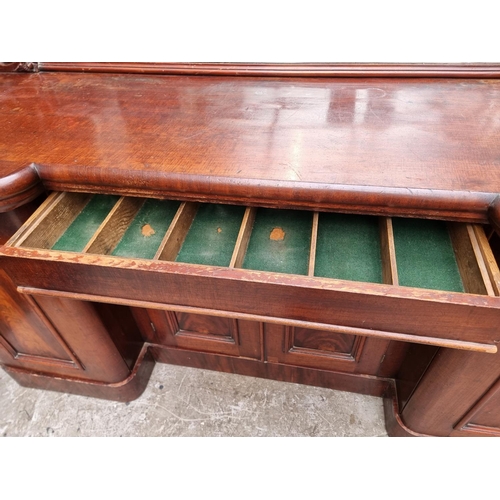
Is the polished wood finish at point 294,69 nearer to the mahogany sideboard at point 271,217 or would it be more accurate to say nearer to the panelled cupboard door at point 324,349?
the mahogany sideboard at point 271,217

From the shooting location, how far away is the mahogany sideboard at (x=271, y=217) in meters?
0.65

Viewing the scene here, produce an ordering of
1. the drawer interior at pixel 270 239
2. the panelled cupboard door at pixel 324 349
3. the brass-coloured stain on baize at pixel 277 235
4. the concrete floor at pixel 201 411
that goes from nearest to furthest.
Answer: the drawer interior at pixel 270 239
the brass-coloured stain on baize at pixel 277 235
the panelled cupboard door at pixel 324 349
the concrete floor at pixel 201 411

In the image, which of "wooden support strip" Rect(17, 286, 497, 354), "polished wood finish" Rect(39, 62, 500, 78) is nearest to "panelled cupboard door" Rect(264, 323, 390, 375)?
"wooden support strip" Rect(17, 286, 497, 354)

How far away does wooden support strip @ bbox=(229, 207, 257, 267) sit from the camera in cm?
69

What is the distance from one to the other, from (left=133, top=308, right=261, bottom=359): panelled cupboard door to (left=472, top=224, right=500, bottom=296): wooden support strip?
2.06 feet

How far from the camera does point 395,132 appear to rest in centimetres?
79

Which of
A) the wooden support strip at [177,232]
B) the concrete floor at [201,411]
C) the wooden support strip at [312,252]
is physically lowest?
the concrete floor at [201,411]

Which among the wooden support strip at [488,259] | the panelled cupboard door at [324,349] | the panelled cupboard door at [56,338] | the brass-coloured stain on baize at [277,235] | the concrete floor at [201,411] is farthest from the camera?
the concrete floor at [201,411]

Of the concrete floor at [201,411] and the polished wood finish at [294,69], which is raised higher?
the polished wood finish at [294,69]

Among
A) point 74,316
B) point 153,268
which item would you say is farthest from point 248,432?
point 153,268

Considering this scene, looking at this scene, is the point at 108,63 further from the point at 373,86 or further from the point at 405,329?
the point at 405,329

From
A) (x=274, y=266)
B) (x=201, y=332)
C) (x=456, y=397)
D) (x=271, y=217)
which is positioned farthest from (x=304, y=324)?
(x=201, y=332)

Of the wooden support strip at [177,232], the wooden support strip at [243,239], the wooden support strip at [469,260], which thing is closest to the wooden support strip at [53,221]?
the wooden support strip at [177,232]

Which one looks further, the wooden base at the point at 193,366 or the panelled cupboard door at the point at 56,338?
the wooden base at the point at 193,366
